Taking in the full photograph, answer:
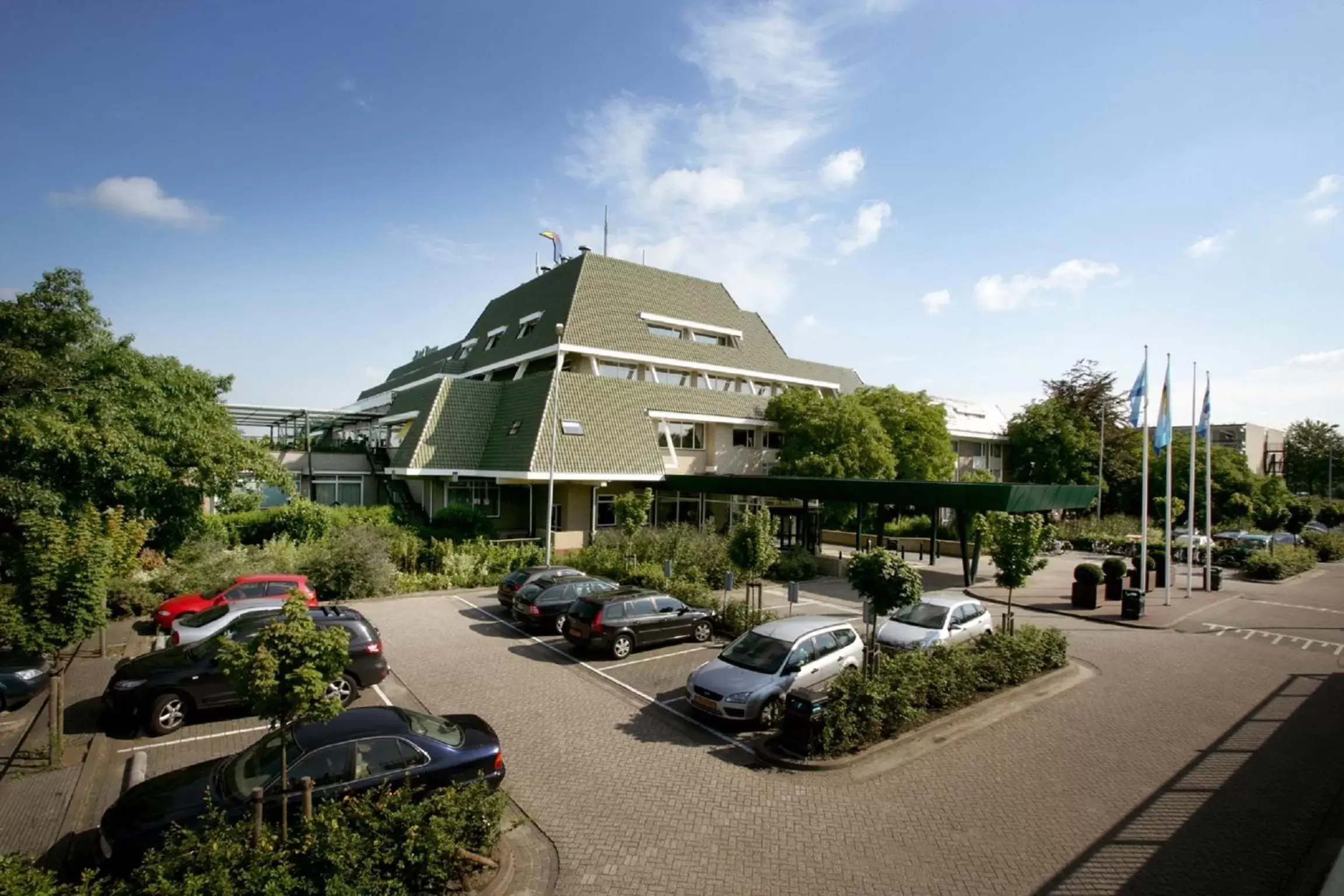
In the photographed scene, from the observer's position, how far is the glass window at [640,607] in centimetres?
1490

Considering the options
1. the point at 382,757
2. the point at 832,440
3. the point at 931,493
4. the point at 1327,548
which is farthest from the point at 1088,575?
the point at 1327,548

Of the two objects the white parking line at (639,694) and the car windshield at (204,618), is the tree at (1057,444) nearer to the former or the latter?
the white parking line at (639,694)

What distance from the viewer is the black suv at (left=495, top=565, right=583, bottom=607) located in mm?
18250

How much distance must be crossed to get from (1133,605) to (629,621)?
15289 millimetres

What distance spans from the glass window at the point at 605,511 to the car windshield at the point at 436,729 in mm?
22169

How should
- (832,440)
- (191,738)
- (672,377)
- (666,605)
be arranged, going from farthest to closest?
1. (672,377)
2. (832,440)
3. (666,605)
4. (191,738)

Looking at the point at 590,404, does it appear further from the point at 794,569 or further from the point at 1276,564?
the point at 1276,564

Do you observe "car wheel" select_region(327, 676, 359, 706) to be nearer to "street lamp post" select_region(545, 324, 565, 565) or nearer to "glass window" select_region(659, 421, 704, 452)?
"street lamp post" select_region(545, 324, 565, 565)

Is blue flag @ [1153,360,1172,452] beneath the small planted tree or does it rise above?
above

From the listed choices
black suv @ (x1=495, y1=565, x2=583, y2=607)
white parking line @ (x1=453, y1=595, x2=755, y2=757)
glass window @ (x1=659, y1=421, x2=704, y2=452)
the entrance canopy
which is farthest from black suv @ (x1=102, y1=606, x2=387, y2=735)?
glass window @ (x1=659, y1=421, x2=704, y2=452)

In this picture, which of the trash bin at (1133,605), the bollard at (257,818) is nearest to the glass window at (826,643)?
the bollard at (257,818)

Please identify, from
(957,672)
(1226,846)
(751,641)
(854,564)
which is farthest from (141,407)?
(1226,846)

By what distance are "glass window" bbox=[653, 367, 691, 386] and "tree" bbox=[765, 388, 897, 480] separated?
533cm

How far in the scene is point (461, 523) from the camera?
27375mm
